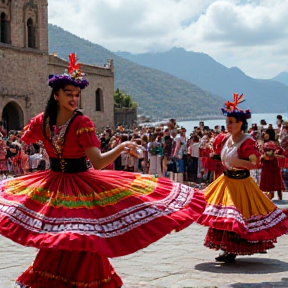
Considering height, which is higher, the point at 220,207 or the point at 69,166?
the point at 69,166

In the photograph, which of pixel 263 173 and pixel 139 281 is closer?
pixel 139 281

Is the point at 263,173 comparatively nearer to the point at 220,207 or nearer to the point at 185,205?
the point at 220,207

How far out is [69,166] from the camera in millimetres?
5461

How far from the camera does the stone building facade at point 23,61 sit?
38.7m

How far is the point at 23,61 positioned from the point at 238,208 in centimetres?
3381

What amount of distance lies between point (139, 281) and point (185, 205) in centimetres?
126

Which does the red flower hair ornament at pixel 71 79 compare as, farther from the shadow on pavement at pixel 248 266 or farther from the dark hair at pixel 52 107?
the shadow on pavement at pixel 248 266

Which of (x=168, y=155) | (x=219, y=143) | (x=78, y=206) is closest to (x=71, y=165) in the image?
(x=78, y=206)

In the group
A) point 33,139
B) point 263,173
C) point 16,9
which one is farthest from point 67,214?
point 16,9

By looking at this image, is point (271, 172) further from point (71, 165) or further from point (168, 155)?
point (71, 165)

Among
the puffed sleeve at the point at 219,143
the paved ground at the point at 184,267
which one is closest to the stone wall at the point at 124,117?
the paved ground at the point at 184,267

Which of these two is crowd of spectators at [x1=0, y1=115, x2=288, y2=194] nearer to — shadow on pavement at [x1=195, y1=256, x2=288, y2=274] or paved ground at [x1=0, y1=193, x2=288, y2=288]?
paved ground at [x1=0, y1=193, x2=288, y2=288]

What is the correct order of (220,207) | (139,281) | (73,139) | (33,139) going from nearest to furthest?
(73,139), (33,139), (139,281), (220,207)

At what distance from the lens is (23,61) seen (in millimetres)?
39906
